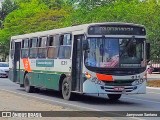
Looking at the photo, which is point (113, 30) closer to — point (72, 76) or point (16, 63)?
point (72, 76)

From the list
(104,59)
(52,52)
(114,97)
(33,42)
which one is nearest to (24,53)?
(33,42)

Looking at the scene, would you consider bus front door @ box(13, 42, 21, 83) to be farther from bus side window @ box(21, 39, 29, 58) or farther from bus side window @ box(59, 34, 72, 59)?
bus side window @ box(59, 34, 72, 59)

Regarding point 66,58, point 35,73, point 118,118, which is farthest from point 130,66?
point 35,73

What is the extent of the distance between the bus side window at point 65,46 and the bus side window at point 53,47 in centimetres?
50

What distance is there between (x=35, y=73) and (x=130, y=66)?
712 centimetres

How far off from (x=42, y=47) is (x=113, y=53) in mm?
5840

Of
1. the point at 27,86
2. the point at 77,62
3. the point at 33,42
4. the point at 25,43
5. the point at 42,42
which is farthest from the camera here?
the point at 25,43

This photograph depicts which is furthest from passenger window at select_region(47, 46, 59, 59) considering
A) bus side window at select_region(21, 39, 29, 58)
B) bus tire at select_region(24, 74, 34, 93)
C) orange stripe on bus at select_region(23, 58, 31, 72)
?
bus side window at select_region(21, 39, 29, 58)

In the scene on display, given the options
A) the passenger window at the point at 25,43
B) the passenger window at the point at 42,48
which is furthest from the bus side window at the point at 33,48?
the passenger window at the point at 25,43

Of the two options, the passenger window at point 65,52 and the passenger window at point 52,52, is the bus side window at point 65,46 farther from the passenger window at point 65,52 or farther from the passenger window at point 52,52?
the passenger window at point 52,52

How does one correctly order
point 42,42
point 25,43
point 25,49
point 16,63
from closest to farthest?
point 42,42, point 25,49, point 25,43, point 16,63

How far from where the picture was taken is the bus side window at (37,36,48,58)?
2342 cm

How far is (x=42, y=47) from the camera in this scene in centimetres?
2370

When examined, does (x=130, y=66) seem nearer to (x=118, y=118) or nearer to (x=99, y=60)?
(x=99, y=60)
